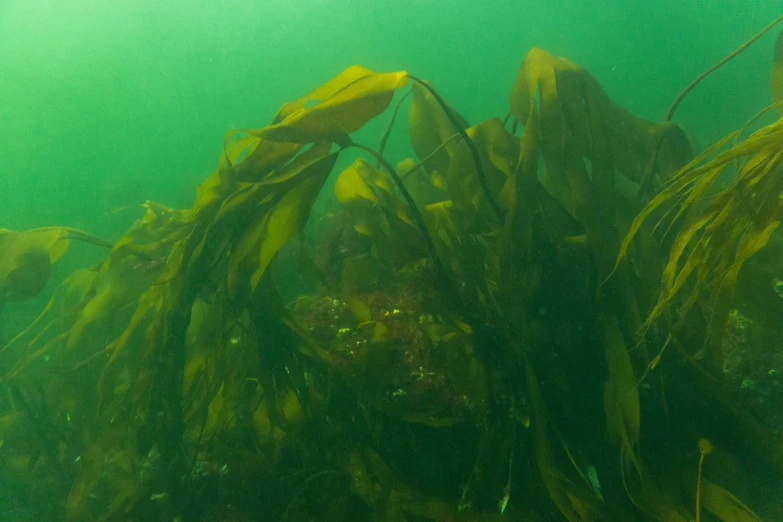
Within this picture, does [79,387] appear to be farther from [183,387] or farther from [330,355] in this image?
[330,355]

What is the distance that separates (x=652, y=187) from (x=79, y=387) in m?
3.04

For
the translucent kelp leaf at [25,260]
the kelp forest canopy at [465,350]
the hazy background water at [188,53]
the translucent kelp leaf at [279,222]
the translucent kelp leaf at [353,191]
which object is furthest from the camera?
the hazy background water at [188,53]

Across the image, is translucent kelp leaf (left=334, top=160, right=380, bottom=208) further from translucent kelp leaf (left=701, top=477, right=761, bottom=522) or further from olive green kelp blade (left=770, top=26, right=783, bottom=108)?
olive green kelp blade (left=770, top=26, right=783, bottom=108)

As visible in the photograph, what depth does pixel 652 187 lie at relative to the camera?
5.62ft

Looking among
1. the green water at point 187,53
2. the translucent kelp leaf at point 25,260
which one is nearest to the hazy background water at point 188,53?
the green water at point 187,53

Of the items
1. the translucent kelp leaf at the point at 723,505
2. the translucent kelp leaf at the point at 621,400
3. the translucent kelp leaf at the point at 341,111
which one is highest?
the translucent kelp leaf at the point at 341,111

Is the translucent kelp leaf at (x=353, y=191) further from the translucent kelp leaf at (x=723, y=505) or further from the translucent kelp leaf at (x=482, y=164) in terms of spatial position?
the translucent kelp leaf at (x=723, y=505)

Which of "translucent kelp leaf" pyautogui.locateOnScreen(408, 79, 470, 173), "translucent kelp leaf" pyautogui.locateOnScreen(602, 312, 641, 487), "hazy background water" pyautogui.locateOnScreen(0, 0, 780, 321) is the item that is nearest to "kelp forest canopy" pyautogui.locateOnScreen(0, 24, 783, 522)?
"translucent kelp leaf" pyautogui.locateOnScreen(602, 312, 641, 487)

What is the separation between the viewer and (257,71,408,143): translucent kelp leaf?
1.20 m

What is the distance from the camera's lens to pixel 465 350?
4.25 ft

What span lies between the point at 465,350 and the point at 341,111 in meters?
0.88

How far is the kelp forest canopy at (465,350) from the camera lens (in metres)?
1.12

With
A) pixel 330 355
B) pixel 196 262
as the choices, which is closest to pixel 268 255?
pixel 196 262

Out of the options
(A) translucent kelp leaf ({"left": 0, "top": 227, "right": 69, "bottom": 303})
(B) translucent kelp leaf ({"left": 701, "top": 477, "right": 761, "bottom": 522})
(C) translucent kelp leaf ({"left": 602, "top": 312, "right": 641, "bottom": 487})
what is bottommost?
(B) translucent kelp leaf ({"left": 701, "top": 477, "right": 761, "bottom": 522})
